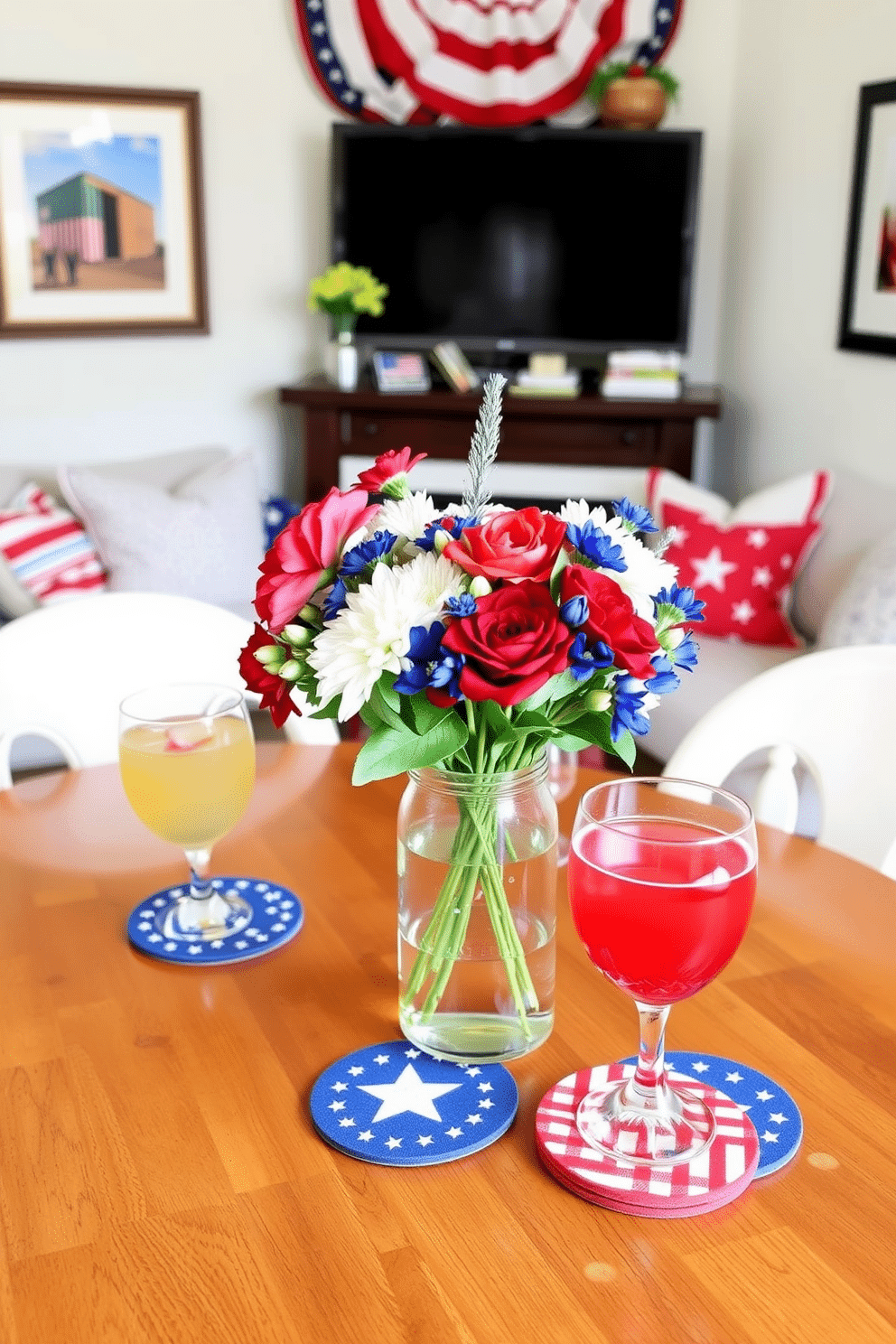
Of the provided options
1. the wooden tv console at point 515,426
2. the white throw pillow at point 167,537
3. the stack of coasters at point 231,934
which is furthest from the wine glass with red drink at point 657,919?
the wooden tv console at point 515,426

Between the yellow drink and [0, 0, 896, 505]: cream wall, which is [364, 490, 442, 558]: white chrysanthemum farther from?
[0, 0, 896, 505]: cream wall

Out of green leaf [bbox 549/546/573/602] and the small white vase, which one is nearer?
green leaf [bbox 549/546/573/602]

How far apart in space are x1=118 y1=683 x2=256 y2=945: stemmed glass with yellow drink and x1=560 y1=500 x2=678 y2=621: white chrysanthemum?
1.16 ft

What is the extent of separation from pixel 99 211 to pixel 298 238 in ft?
1.97

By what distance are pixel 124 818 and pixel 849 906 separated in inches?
27.7

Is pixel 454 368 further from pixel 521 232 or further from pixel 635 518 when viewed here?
pixel 635 518

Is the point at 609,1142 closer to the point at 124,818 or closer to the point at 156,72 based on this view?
the point at 124,818

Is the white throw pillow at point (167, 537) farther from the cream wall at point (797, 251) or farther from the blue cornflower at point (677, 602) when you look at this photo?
the blue cornflower at point (677, 602)

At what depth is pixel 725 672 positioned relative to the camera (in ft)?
10.1

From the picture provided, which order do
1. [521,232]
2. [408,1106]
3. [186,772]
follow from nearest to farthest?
[408,1106] → [186,772] → [521,232]

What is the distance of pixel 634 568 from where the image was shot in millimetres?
840

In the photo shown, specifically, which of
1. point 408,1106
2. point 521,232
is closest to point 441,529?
point 408,1106

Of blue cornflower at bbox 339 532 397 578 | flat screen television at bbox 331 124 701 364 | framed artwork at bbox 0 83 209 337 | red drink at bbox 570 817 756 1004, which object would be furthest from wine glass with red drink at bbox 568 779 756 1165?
framed artwork at bbox 0 83 209 337

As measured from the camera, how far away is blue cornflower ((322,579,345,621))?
0.84 m
